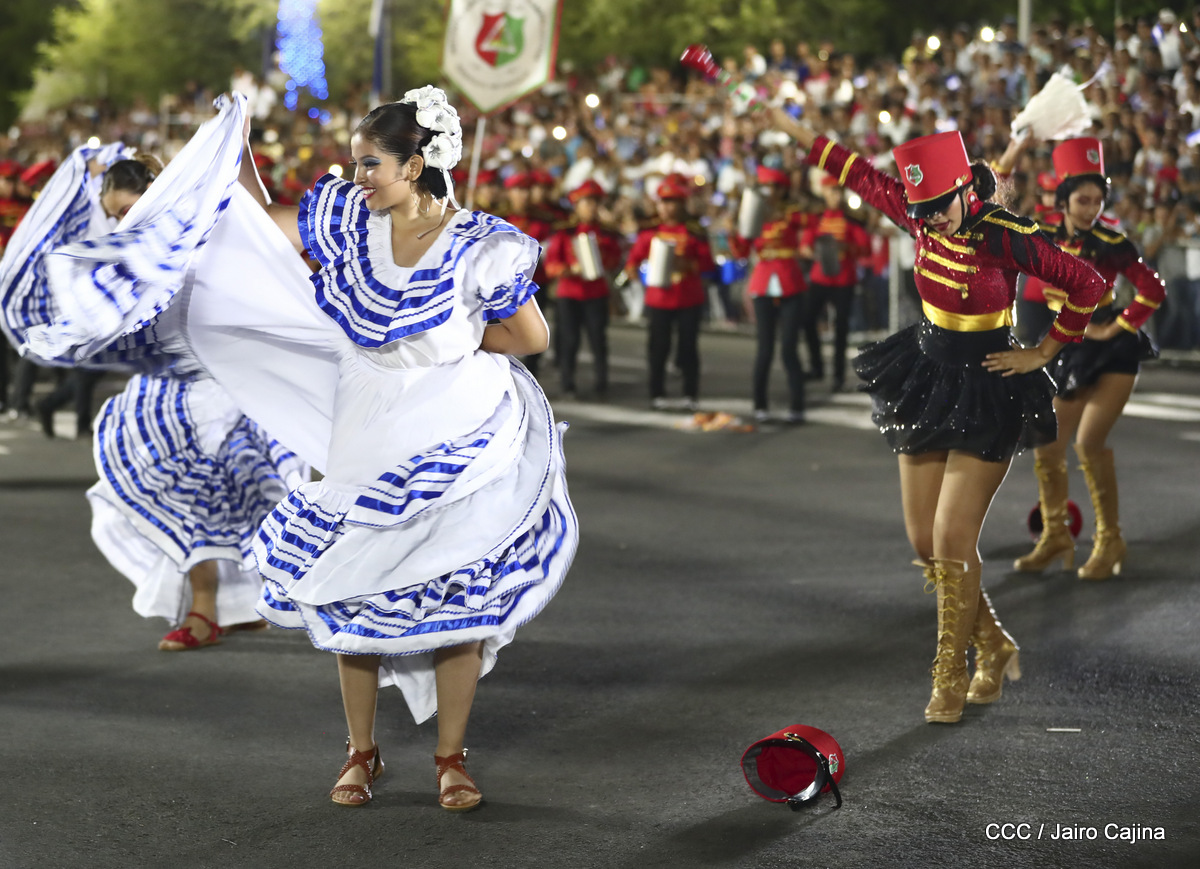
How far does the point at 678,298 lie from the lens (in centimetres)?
1355

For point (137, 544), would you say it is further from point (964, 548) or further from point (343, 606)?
point (964, 548)

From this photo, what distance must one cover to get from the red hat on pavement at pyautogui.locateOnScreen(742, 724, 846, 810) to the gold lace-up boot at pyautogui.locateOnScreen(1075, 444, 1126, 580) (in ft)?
10.9

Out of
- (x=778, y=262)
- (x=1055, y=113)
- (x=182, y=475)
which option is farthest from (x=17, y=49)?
(x=1055, y=113)

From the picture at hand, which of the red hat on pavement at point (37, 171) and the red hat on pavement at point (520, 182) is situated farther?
the red hat on pavement at point (520, 182)

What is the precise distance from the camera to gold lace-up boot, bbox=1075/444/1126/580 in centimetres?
750

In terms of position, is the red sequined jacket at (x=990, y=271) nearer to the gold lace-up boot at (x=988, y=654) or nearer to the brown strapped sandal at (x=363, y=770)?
the gold lace-up boot at (x=988, y=654)

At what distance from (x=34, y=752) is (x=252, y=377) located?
1443 mm

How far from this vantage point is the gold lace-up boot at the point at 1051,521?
7629 mm

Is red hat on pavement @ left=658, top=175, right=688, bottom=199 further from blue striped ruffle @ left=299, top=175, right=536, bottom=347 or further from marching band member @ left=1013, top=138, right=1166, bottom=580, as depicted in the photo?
blue striped ruffle @ left=299, top=175, right=536, bottom=347

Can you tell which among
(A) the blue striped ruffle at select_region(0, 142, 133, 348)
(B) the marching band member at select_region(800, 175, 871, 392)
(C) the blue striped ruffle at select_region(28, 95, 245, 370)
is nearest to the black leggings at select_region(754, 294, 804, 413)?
(B) the marching band member at select_region(800, 175, 871, 392)

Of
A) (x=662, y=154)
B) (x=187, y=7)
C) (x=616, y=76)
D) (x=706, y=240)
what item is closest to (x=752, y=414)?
(x=706, y=240)

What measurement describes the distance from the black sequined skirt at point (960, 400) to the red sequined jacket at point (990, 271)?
0.08 meters

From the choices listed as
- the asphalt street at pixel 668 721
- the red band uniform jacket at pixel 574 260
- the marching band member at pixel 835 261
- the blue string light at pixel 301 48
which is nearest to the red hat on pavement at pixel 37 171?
the asphalt street at pixel 668 721

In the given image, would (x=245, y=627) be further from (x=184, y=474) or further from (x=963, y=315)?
(x=963, y=315)
